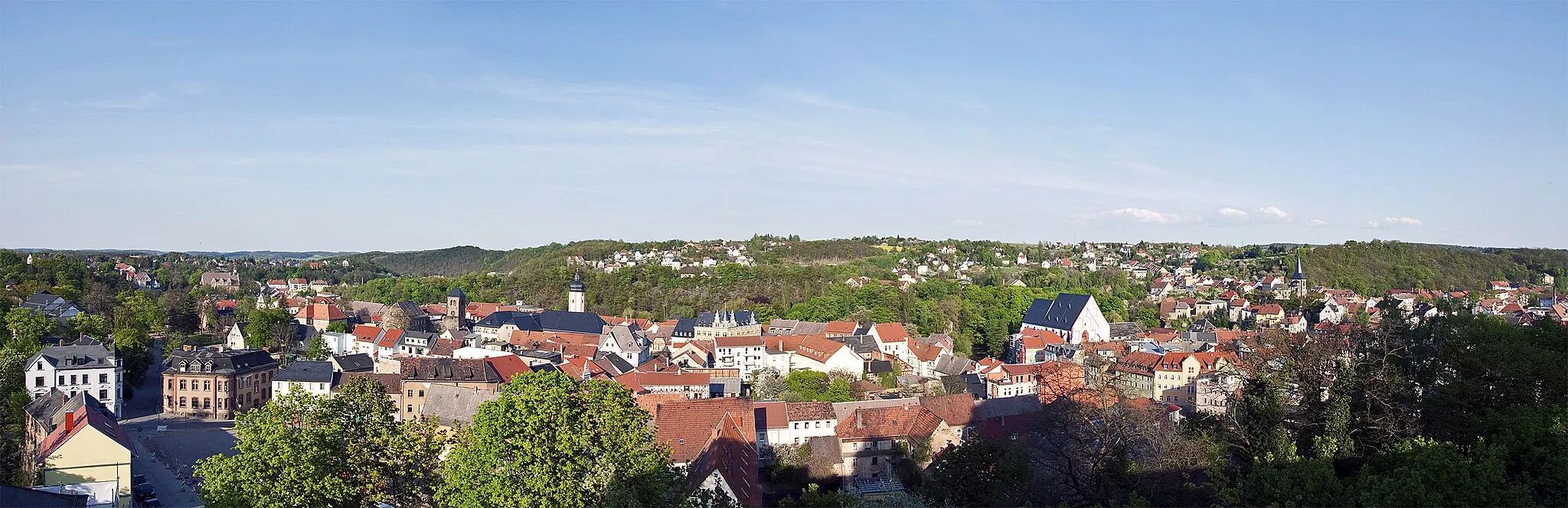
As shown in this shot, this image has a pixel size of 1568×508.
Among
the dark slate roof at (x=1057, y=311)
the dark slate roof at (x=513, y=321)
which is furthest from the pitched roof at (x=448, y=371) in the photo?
the dark slate roof at (x=1057, y=311)

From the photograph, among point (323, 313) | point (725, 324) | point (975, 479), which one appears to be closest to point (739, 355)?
point (725, 324)

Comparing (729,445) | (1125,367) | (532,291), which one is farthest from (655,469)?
(532,291)

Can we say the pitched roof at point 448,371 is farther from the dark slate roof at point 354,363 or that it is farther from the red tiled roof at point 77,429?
the red tiled roof at point 77,429

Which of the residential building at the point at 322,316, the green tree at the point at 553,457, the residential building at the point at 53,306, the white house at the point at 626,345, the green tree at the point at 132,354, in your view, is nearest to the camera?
the green tree at the point at 553,457

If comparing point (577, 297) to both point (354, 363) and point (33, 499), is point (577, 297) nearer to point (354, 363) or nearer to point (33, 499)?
point (354, 363)

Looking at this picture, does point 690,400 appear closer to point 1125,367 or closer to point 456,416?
point 456,416
